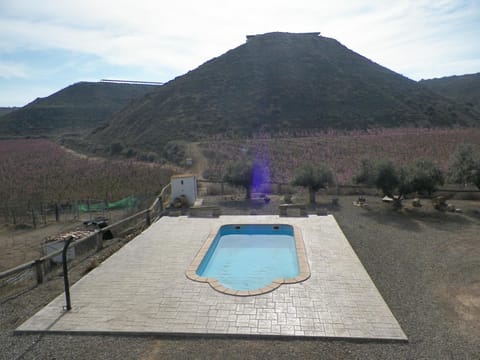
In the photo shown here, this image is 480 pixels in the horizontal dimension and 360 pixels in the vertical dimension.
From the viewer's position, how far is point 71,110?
69.1 metres

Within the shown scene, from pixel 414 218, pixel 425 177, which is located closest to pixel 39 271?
pixel 414 218

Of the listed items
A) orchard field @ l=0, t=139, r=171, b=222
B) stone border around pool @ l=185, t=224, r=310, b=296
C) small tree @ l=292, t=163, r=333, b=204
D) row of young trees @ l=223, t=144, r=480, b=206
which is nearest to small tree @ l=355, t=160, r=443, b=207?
row of young trees @ l=223, t=144, r=480, b=206

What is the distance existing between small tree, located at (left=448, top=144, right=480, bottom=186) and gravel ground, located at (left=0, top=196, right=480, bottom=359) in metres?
3.47

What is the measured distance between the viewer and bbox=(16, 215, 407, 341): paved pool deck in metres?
5.46

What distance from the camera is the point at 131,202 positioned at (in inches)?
592

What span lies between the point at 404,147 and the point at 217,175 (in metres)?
16.4

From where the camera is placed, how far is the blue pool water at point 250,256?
8.37 meters

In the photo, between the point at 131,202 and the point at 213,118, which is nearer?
the point at 131,202

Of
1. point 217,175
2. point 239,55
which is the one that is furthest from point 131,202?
point 239,55

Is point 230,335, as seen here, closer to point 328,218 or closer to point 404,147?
point 328,218

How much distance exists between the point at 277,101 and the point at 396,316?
132 ft

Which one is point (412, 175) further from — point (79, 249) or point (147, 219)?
point (79, 249)

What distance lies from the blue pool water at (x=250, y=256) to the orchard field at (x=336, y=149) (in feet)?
29.3

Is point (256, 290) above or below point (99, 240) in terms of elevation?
below
